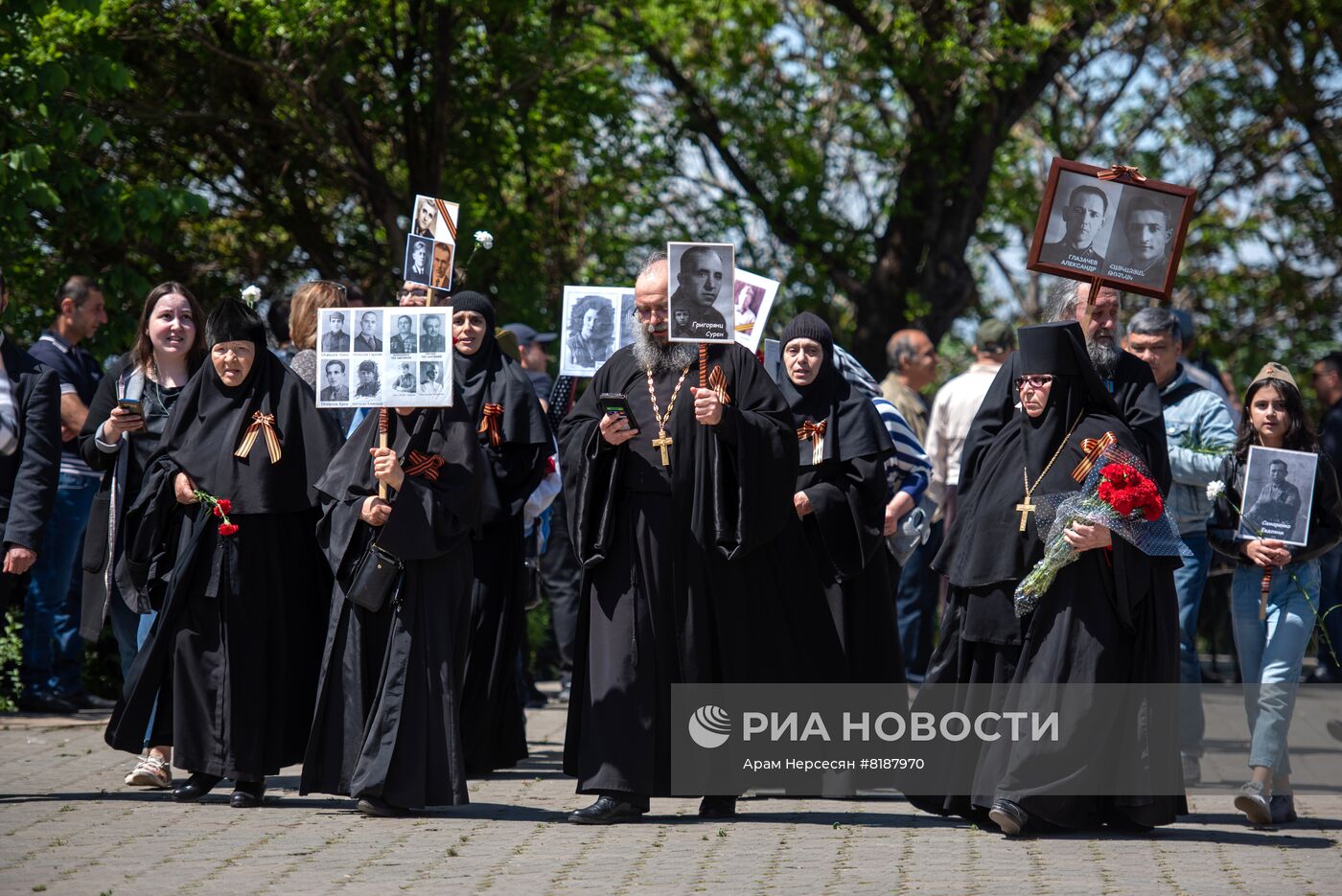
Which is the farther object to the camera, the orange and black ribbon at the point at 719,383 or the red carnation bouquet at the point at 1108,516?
the orange and black ribbon at the point at 719,383

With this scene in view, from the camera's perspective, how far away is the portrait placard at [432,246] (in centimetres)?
791

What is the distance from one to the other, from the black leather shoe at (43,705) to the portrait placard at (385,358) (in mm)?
4293

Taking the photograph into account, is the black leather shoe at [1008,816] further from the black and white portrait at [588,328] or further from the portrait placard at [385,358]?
the black and white portrait at [588,328]

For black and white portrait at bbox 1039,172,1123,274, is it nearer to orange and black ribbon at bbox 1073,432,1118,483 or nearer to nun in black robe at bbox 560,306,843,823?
orange and black ribbon at bbox 1073,432,1118,483

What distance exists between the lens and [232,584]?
24.7ft

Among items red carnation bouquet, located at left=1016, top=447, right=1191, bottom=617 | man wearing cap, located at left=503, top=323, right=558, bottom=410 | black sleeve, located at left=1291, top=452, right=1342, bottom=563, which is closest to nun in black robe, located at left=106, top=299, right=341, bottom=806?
red carnation bouquet, located at left=1016, top=447, right=1191, bottom=617

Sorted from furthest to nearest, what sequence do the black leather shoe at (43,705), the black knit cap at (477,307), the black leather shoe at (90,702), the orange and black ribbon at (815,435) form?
the black leather shoe at (90,702) < the black leather shoe at (43,705) < the black knit cap at (477,307) < the orange and black ribbon at (815,435)

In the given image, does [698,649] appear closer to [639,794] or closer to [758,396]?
[639,794]

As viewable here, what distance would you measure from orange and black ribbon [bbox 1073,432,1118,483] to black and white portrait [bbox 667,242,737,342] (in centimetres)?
151

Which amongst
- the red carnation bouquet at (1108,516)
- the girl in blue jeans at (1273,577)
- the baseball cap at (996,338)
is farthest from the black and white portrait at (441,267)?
the baseball cap at (996,338)

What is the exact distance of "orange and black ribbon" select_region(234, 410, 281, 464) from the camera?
7.59m

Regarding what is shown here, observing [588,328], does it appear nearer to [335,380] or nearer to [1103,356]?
[335,380]

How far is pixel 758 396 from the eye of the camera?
757cm

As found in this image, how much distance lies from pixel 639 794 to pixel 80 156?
835 cm
